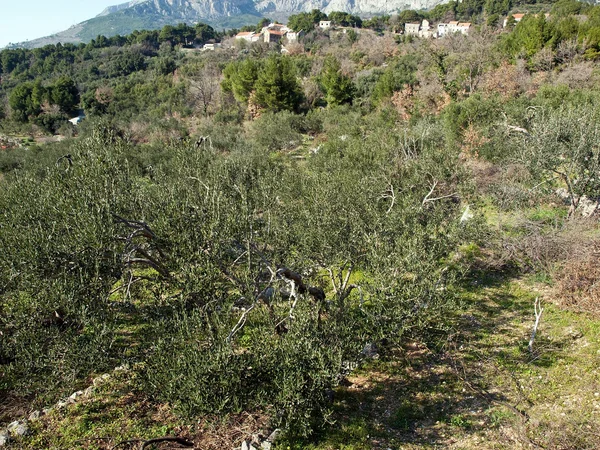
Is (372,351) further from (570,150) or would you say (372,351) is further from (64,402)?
(570,150)

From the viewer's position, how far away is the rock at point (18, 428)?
10375 millimetres

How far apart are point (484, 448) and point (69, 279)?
10.9m

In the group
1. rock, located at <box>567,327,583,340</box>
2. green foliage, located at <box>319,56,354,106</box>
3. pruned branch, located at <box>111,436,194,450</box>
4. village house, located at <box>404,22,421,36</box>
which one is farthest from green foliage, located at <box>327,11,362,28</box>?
pruned branch, located at <box>111,436,194,450</box>

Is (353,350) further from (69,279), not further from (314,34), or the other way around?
(314,34)

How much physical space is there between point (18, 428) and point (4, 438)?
355 mm

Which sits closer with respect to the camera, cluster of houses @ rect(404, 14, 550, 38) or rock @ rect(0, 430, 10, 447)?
rock @ rect(0, 430, 10, 447)

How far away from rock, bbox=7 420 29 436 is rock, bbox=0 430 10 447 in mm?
88

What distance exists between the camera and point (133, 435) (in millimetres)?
10234

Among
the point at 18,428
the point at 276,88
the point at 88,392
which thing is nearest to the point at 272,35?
the point at 276,88

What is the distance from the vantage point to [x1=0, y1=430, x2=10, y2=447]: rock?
1003 cm

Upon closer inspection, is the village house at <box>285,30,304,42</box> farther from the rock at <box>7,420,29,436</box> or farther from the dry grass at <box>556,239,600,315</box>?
the rock at <box>7,420,29,436</box>

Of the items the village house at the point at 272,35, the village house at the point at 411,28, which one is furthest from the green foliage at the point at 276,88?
the village house at the point at 272,35

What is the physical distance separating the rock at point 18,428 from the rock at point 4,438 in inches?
3.5

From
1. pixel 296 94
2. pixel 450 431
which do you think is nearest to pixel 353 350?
pixel 450 431
